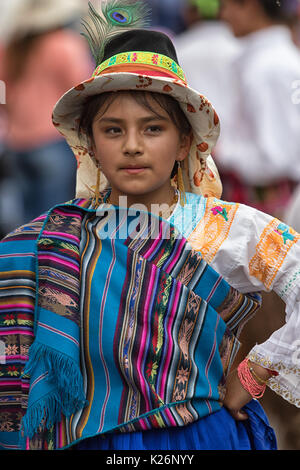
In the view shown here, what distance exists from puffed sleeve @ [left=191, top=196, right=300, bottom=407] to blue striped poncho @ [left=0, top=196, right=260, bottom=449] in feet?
0.21

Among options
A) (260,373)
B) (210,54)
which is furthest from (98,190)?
(210,54)

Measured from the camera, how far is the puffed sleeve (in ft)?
8.91

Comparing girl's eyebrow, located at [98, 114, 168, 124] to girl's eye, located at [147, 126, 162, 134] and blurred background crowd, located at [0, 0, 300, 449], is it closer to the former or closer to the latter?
girl's eye, located at [147, 126, 162, 134]

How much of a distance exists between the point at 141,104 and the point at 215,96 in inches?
118

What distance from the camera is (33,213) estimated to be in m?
5.81

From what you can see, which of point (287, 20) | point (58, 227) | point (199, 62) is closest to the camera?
point (58, 227)

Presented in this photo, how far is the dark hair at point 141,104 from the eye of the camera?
279 cm

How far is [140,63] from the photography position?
2791 millimetres

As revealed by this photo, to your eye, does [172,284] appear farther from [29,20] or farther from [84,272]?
[29,20]

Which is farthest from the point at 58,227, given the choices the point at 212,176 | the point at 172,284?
the point at 212,176

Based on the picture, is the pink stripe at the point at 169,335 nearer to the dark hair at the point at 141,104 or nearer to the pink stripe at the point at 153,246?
the pink stripe at the point at 153,246

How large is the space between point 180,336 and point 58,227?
0.51 m

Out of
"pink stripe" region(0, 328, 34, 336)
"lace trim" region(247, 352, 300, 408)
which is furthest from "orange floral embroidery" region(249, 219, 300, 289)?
"pink stripe" region(0, 328, 34, 336)
